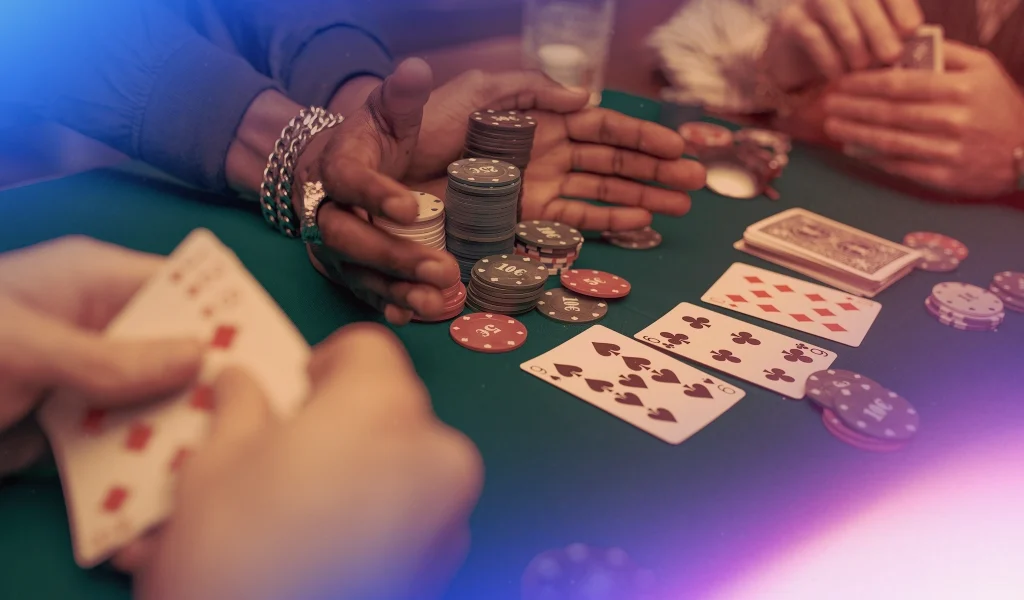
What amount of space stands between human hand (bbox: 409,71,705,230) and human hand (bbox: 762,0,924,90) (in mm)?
778

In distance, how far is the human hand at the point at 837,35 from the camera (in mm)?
1825

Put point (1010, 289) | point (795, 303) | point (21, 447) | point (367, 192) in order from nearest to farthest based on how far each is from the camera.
Answer: point (21, 447), point (367, 192), point (795, 303), point (1010, 289)

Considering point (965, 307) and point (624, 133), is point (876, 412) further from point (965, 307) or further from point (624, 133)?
point (624, 133)

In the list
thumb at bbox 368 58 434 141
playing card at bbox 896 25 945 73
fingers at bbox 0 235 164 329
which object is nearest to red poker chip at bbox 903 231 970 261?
playing card at bbox 896 25 945 73

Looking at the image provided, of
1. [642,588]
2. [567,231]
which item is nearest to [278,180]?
[642,588]

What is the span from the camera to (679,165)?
147 centimetres

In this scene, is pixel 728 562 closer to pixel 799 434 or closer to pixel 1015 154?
pixel 799 434

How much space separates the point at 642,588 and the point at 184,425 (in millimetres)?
442

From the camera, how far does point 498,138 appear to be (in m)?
1.22

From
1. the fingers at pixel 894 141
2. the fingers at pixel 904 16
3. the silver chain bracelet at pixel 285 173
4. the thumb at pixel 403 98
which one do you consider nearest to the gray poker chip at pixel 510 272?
the thumb at pixel 403 98

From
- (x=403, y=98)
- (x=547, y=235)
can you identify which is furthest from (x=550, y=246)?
(x=403, y=98)

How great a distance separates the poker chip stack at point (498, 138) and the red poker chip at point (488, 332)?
1.01 ft

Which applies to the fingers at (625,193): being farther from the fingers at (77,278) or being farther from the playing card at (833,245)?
the fingers at (77,278)

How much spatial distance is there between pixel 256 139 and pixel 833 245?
1189 millimetres
